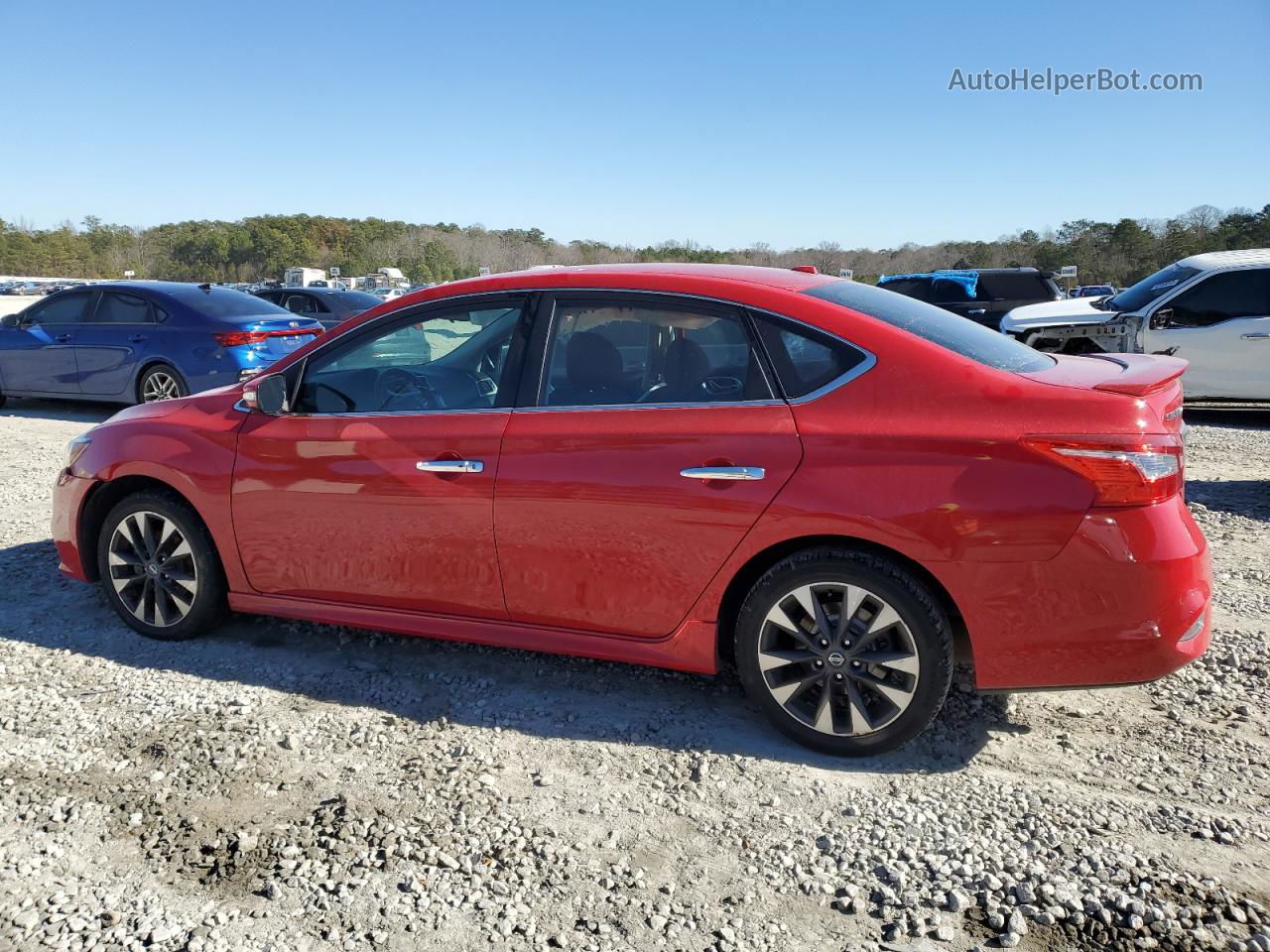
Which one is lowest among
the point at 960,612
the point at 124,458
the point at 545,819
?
the point at 545,819

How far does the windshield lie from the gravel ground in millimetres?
7861

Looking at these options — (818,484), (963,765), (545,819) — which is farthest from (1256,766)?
(545,819)

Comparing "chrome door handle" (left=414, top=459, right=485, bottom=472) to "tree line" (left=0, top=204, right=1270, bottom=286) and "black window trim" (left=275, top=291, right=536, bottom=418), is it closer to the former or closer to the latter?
"black window trim" (left=275, top=291, right=536, bottom=418)

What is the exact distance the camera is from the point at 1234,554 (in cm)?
558

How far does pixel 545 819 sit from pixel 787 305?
6.32 feet

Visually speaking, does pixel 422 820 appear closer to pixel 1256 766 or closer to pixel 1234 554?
pixel 1256 766

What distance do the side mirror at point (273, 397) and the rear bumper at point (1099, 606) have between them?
9.07ft

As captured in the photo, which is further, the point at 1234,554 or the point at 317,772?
the point at 1234,554

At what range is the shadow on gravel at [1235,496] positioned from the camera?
6566mm

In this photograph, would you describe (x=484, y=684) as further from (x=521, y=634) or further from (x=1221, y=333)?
(x=1221, y=333)

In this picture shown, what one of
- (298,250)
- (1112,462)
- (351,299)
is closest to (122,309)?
(351,299)

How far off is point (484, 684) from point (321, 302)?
14.4m

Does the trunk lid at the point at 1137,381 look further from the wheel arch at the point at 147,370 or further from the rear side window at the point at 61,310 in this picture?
the rear side window at the point at 61,310

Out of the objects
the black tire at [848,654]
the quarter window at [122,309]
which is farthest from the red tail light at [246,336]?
the black tire at [848,654]
